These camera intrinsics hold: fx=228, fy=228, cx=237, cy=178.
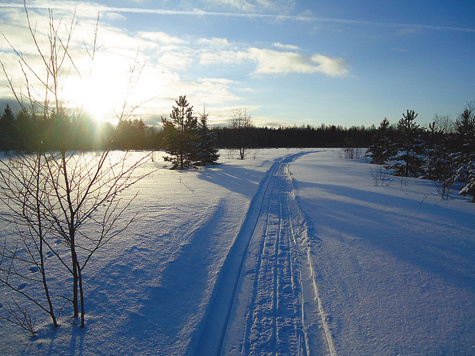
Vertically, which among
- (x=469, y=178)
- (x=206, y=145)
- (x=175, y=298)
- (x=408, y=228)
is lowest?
(x=175, y=298)

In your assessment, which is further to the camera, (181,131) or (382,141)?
(382,141)

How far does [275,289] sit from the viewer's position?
3.77m

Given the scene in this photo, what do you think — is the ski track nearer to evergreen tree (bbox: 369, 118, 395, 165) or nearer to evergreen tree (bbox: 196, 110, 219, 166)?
evergreen tree (bbox: 196, 110, 219, 166)

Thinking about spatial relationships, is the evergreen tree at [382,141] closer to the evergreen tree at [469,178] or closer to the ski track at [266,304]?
the evergreen tree at [469,178]

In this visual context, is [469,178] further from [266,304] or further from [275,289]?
[266,304]

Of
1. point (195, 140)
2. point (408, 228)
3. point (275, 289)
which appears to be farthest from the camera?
point (195, 140)

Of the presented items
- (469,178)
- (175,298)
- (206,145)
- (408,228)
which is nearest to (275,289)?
(175,298)

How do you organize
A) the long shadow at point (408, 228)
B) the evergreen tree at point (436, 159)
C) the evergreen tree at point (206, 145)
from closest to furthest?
the long shadow at point (408, 228), the evergreen tree at point (436, 159), the evergreen tree at point (206, 145)

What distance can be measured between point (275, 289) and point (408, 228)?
4.71 m

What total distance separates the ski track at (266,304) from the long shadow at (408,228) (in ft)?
6.00

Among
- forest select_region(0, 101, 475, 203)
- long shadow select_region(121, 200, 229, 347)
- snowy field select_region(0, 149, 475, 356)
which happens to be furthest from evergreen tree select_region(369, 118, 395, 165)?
long shadow select_region(121, 200, 229, 347)

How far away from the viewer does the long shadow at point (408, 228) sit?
4.40 m

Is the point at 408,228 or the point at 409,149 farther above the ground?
the point at 409,149

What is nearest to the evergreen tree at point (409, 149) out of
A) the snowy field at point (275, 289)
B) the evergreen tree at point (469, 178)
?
the evergreen tree at point (469, 178)
